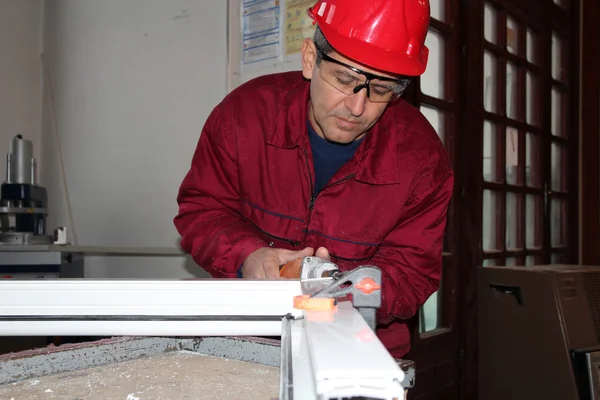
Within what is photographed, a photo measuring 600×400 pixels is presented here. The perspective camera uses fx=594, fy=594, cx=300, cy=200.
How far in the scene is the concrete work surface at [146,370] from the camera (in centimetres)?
90

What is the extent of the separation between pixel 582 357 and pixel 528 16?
179cm

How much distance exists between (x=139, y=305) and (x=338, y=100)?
0.60 meters

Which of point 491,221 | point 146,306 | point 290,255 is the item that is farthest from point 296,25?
point 491,221

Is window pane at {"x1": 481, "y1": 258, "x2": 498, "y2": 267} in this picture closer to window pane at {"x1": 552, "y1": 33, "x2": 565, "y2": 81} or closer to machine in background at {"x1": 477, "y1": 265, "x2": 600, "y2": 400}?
machine in background at {"x1": 477, "y1": 265, "x2": 600, "y2": 400}

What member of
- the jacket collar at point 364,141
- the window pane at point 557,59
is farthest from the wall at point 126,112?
the window pane at point 557,59

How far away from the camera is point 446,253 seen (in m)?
2.50

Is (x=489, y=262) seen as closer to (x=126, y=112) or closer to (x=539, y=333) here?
(x=539, y=333)

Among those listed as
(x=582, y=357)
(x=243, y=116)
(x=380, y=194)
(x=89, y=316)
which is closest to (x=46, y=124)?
(x=243, y=116)

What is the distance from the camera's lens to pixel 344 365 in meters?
0.44

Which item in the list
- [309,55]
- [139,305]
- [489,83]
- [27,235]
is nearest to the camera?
[139,305]

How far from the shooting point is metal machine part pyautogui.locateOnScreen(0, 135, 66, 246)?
92.1 inches

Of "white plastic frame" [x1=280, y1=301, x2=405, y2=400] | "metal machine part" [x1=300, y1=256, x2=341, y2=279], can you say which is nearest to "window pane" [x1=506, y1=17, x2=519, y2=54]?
"metal machine part" [x1=300, y1=256, x2=341, y2=279]

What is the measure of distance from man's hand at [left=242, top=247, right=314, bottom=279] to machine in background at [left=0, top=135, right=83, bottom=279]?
1.24 metres

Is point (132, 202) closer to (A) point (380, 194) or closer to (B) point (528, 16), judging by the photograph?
(A) point (380, 194)
